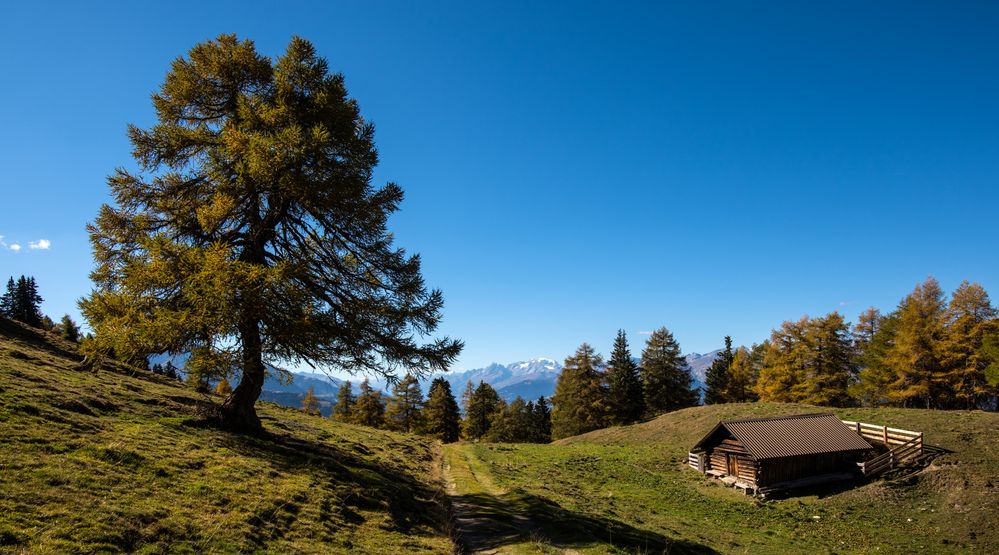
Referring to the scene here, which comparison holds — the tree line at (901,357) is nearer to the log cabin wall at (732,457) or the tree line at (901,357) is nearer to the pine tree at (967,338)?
the pine tree at (967,338)

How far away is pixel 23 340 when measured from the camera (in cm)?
2855

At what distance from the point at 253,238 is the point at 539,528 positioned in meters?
14.4

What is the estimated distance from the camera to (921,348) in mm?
45750

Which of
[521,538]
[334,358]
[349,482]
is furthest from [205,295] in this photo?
[521,538]

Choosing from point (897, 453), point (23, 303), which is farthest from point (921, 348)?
point (23, 303)

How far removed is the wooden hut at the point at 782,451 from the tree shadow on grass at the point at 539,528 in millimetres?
17191

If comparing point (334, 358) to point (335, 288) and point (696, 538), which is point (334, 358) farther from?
point (696, 538)

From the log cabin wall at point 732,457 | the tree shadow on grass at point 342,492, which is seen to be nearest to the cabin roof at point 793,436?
→ the log cabin wall at point 732,457

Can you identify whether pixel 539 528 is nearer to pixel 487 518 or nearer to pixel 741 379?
pixel 487 518

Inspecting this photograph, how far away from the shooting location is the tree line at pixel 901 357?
144ft

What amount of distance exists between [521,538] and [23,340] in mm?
35641

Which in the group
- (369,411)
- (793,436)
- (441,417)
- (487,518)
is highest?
(487,518)

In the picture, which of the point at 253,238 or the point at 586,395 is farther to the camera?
the point at 586,395

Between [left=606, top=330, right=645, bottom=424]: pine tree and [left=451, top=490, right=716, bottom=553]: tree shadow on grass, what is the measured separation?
153ft
